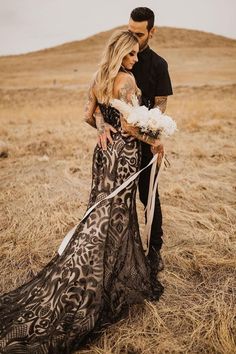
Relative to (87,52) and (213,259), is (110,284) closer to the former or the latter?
(213,259)

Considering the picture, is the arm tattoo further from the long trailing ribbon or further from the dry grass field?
the dry grass field

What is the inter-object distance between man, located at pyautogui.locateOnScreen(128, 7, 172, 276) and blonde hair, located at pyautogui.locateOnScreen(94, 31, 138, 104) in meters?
0.45

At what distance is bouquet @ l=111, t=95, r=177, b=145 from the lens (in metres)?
2.79

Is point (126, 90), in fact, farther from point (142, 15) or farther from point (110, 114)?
point (142, 15)

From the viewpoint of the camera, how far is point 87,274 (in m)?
2.75

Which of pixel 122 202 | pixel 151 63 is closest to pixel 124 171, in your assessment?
pixel 122 202

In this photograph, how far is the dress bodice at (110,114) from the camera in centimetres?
292

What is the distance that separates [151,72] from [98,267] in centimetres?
179

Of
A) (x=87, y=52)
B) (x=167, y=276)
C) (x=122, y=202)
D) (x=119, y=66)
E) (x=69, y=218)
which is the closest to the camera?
(x=119, y=66)

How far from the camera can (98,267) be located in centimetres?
278

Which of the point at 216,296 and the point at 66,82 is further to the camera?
the point at 66,82

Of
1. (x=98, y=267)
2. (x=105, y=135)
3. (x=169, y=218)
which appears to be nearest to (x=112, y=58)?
(x=105, y=135)

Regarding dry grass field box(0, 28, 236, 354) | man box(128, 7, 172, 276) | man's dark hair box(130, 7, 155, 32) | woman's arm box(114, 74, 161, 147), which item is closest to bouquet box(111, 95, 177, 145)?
woman's arm box(114, 74, 161, 147)

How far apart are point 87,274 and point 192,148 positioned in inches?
235
